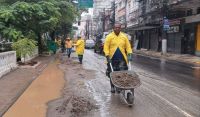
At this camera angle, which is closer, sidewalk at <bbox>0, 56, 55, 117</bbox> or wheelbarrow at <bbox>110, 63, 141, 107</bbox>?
wheelbarrow at <bbox>110, 63, 141, 107</bbox>

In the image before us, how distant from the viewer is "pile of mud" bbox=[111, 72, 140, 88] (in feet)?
33.6

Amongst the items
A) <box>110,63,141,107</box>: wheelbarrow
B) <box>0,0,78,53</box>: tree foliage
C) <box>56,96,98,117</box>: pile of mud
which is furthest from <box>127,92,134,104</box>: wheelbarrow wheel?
<box>0,0,78,53</box>: tree foliage

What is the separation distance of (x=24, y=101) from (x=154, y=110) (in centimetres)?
349

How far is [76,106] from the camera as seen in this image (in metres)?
9.91

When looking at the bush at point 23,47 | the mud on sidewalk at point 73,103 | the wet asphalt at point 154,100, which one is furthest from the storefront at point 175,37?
the mud on sidewalk at point 73,103

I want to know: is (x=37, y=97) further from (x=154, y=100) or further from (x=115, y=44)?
(x=154, y=100)

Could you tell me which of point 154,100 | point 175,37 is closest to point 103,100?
point 154,100

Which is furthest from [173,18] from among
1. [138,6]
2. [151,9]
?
[138,6]

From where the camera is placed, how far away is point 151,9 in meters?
50.4

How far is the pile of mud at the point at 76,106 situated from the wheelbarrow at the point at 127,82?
2.62ft

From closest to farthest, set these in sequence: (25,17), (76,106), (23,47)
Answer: (76,106) → (23,47) → (25,17)

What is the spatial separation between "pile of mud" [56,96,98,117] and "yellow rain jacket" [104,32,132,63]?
1509mm

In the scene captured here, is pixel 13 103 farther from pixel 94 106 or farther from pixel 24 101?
pixel 94 106

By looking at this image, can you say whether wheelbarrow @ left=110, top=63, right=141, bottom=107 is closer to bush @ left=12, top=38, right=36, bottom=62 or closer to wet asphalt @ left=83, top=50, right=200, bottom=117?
wet asphalt @ left=83, top=50, right=200, bottom=117
